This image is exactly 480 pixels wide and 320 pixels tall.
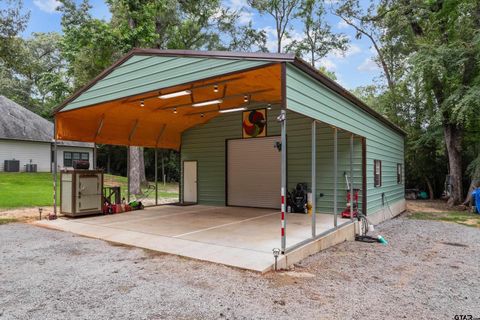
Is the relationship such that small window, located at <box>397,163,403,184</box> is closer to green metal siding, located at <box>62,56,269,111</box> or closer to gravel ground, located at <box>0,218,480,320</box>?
gravel ground, located at <box>0,218,480,320</box>

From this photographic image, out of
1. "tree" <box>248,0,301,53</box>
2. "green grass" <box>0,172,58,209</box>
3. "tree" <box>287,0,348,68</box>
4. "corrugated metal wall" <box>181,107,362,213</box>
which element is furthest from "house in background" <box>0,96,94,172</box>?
"tree" <box>287,0,348,68</box>

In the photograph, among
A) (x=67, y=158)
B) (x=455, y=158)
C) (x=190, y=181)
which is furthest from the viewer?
(x=67, y=158)

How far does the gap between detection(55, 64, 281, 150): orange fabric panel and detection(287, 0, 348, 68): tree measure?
51.1ft

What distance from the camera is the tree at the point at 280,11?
22.5 meters

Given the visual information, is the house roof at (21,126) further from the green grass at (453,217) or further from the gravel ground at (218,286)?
the green grass at (453,217)

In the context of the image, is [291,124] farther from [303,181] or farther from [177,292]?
[177,292]

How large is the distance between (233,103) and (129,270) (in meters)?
6.44

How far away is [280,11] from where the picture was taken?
22812 millimetres

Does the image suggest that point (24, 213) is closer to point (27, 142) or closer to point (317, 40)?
point (27, 142)

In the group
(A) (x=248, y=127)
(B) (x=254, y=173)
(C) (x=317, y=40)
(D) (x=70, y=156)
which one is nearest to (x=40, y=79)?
(D) (x=70, y=156)

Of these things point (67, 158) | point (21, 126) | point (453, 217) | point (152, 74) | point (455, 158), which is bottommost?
point (453, 217)

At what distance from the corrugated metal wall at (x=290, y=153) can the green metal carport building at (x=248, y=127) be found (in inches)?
1.2

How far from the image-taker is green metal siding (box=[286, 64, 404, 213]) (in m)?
5.01

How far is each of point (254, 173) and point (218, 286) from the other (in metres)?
6.96
